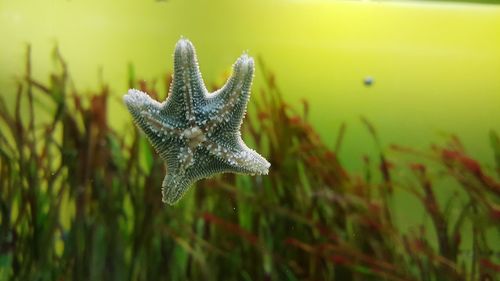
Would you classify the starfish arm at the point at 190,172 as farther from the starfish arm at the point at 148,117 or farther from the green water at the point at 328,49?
the green water at the point at 328,49

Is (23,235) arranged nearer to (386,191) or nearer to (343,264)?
(343,264)

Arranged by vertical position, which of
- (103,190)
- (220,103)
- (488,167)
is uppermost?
(220,103)

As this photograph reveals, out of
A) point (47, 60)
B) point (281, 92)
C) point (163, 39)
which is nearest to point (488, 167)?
point (281, 92)

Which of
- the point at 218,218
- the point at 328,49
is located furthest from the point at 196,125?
the point at 328,49

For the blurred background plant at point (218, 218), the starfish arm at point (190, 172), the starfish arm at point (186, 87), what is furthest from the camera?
the blurred background plant at point (218, 218)

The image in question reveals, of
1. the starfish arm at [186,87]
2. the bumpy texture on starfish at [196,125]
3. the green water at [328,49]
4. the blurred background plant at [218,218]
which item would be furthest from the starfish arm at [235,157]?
the green water at [328,49]


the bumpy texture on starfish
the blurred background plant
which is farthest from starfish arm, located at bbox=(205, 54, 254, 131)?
the blurred background plant

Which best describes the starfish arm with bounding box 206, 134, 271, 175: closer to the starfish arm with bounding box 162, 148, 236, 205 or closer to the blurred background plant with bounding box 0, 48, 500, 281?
the starfish arm with bounding box 162, 148, 236, 205
